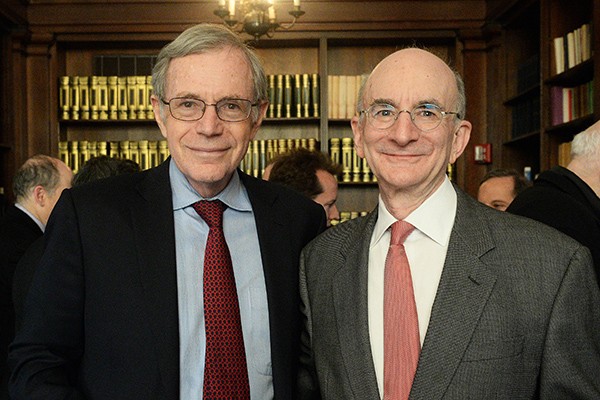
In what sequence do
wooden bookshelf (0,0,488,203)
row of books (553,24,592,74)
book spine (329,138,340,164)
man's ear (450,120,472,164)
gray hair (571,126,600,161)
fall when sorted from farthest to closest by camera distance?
book spine (329,138,340,164) → wooden bookshelf (0,0,488,203) → row of books (553,24,592,74) → gray hair (571,126,600,161) → man's ear (450,120,472,164)

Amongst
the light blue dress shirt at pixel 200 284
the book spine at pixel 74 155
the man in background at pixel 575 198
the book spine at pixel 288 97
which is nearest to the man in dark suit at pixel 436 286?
the light blue dress shirt at pixel 200 284

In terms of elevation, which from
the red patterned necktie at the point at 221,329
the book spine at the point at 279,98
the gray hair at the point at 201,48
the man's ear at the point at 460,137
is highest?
the book spine at the point at 279,98

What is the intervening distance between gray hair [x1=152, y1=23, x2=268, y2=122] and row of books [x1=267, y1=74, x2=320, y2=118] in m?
4.32

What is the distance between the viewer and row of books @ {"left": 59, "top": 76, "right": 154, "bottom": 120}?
20.9 feet

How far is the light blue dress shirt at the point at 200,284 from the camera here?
1.79 metres

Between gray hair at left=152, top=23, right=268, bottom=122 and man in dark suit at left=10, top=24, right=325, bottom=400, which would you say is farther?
gray hair at left=152, top=23, right=268, bottom=122

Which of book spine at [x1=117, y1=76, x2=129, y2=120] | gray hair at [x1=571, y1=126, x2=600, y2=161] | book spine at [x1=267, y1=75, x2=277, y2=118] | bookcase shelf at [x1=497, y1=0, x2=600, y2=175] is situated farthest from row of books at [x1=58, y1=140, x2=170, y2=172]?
gray hair at [x1=571, y1=126, x2=600, y2=161]

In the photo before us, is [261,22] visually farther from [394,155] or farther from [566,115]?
[394,155]

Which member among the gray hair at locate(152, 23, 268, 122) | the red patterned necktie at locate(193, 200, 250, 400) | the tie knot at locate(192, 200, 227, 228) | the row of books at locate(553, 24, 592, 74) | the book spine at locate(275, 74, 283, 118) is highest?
the row of books at locate(553, 24, 592, 74)

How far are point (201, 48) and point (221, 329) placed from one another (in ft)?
2.23

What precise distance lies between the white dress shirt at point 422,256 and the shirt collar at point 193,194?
0.41 m

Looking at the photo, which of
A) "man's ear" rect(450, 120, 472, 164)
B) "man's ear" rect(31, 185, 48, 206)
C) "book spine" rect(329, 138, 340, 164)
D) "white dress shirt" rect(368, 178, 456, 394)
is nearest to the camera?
"white dress shirt" rect(368, 178, 456, 394)

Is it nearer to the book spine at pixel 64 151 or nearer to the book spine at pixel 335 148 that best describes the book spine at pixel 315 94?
the book spine at pixel 335 148

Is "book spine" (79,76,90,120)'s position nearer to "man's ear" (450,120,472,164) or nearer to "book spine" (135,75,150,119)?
"book spine" (135,75,150,119)
